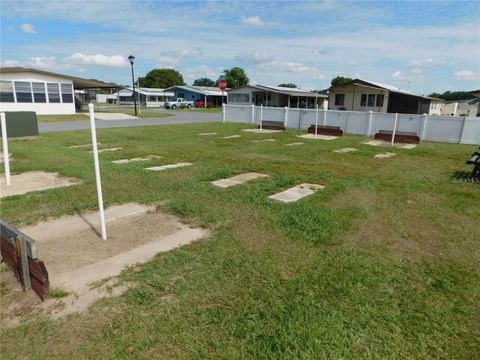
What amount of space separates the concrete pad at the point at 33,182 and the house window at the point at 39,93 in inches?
893

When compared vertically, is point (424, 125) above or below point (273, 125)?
above

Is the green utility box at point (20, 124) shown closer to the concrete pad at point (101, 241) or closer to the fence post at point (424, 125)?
the concrete pad at point (101, 241)

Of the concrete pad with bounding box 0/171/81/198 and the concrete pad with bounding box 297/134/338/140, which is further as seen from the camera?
the concrete pad with bounding box 297/134/338/140

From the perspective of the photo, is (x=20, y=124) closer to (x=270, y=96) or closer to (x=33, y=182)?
(x=33, y=182)

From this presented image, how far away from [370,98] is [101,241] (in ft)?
101

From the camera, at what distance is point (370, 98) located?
30.3 metres

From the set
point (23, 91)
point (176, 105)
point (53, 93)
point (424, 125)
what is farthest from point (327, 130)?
point (176, 105)

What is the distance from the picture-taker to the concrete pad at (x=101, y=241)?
3.30m

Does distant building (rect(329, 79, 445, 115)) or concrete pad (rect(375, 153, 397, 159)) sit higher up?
distant building (rect(329, 79, 445, 115))

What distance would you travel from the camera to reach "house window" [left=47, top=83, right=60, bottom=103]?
88.4ft

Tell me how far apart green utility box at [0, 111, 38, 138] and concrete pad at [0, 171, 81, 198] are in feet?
26.1

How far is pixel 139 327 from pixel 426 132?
1617cm

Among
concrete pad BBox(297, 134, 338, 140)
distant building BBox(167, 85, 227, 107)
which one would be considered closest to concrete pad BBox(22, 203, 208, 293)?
concrete pad BBox(297, 134, 338, 140)

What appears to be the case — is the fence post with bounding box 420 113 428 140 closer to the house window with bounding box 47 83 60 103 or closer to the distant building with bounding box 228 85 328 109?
the distant building with bounding box 228 85 328 109
